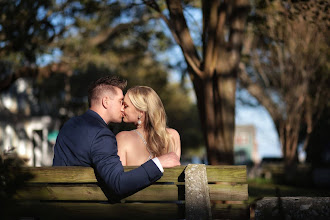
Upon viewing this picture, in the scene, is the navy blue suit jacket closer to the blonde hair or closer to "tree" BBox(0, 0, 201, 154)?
the blonde hair

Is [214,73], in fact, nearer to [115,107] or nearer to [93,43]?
[115,107]

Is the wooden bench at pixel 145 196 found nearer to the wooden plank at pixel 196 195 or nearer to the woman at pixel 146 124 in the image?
the wooden plank at pixel 196 195

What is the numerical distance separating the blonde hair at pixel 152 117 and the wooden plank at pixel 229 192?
136cm

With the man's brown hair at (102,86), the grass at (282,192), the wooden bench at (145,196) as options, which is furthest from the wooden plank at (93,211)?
the man's brown hair at (102,86)

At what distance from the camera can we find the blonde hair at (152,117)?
468 cm

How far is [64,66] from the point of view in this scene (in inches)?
669

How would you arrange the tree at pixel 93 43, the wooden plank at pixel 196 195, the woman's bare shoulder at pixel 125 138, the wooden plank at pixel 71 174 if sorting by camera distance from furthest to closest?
the tree at pixel 93 43 < the woman's bare shoulder at pixel 125 138 < the wooden plank at pixel 71 174 < the wooden plank at pixel 196 195

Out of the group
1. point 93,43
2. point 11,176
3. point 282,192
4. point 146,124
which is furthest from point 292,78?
point 11,176

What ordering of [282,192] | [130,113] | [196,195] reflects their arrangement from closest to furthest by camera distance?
1. [196,195]
2. [130,113]
3. [282,192]

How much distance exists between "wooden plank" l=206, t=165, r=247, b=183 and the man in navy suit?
29 cm

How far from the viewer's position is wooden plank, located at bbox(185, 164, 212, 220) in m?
3.31

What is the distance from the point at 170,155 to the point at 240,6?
258 inches

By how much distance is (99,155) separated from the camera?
347cm

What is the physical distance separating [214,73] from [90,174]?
5779mm
